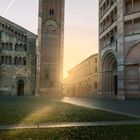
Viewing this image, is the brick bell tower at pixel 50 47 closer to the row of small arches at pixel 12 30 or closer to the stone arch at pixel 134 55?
the row of small arches at pixel 12 30

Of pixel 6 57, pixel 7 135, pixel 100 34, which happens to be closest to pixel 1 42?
pixel 6 57

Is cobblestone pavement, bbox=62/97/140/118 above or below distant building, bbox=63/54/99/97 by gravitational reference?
below

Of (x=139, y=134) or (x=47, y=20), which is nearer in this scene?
(x=139, y=134)

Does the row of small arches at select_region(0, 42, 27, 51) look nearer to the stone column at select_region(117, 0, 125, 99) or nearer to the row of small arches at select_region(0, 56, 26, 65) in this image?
the row of small arches at select_region(0, 56, 26, 65)

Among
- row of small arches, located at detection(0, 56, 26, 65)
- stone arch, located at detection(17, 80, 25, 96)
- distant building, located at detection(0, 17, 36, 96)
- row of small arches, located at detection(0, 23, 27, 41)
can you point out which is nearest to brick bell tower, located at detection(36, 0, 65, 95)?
distant building, located at detection(0, 17, 36, 96)

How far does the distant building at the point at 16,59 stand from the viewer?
170 feet

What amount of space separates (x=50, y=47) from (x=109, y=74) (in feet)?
54.9

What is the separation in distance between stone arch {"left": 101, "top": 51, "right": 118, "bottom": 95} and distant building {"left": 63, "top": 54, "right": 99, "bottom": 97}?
19.8 metres

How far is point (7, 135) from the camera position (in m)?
7.71

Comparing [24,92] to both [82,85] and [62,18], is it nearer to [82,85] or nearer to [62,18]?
[62,18]

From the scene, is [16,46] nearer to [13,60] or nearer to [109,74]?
[13,60]

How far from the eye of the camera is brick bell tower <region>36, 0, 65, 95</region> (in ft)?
184

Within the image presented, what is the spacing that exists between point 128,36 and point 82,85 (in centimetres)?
4981

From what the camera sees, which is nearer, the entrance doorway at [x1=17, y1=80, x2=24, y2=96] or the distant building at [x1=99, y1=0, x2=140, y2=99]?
the distant building at [x1=99, y1=0, x2=140, y2=99]
